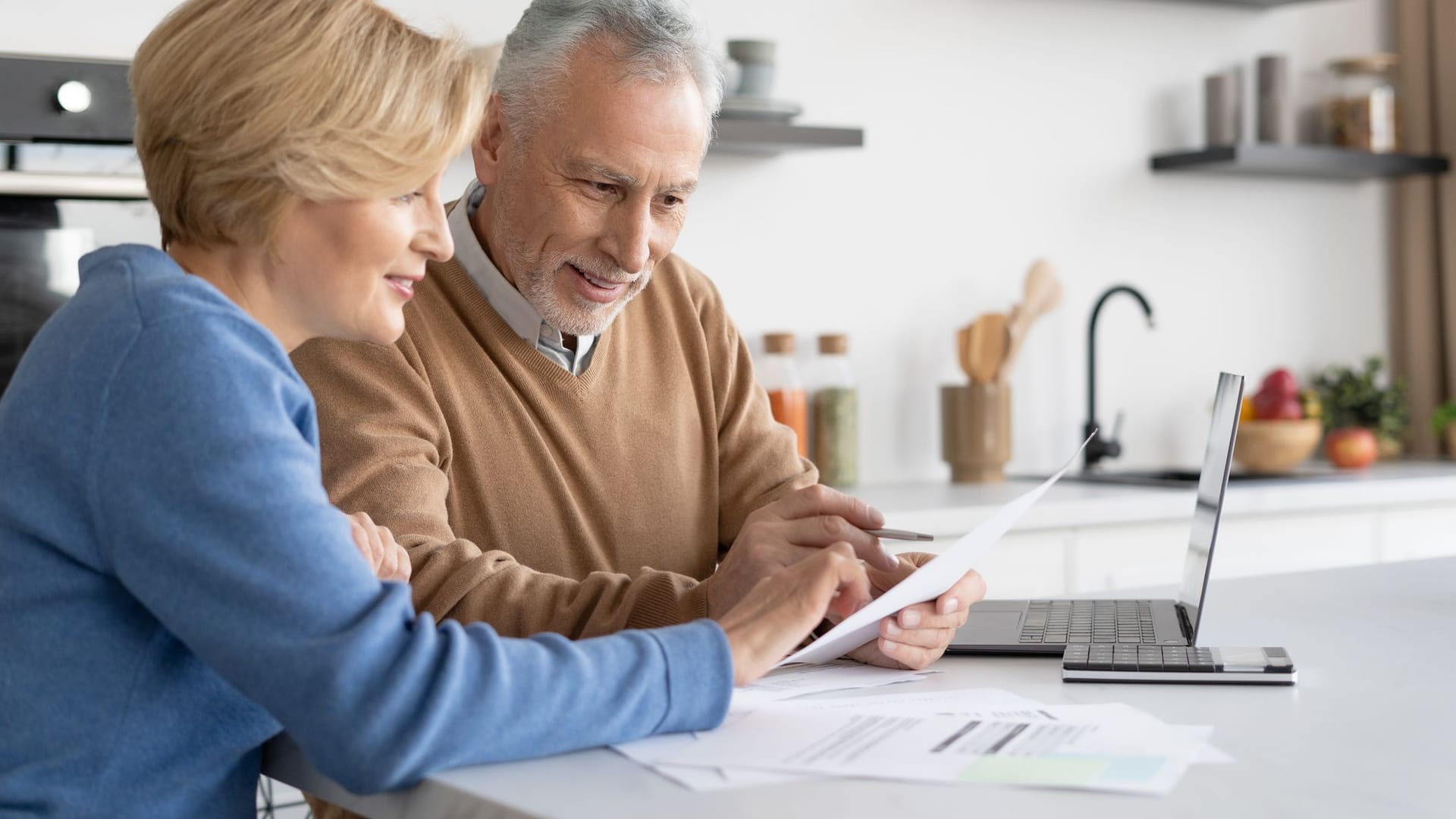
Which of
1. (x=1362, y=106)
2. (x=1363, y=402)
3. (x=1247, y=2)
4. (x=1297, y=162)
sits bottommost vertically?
(x=1363, y=402)

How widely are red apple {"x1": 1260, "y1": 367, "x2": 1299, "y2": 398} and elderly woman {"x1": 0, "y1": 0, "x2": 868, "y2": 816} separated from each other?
280 cm

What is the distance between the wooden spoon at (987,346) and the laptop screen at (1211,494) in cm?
188

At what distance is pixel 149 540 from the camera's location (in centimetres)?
95

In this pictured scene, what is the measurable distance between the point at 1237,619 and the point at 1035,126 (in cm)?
230

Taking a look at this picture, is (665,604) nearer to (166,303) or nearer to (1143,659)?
(1143,659)

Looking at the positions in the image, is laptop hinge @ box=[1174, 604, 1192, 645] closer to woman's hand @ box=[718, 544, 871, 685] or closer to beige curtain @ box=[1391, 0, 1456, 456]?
woman's hand @ box=[718, 544, 871, 685]

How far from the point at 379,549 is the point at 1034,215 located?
2.69 meters

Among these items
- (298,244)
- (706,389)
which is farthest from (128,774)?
(706,389)

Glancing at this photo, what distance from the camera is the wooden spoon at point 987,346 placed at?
3389 millimetres

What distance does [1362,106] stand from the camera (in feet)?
12.9

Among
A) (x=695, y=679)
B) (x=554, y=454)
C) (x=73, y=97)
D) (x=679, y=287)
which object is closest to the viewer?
(x=695, y=679)

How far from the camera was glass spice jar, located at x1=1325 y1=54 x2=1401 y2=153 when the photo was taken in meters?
3.92

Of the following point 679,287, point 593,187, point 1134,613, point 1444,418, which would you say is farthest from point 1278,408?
point 593,187

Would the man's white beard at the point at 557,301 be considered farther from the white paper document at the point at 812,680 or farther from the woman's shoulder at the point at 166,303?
the woman's shoulder at the point at 166,303
